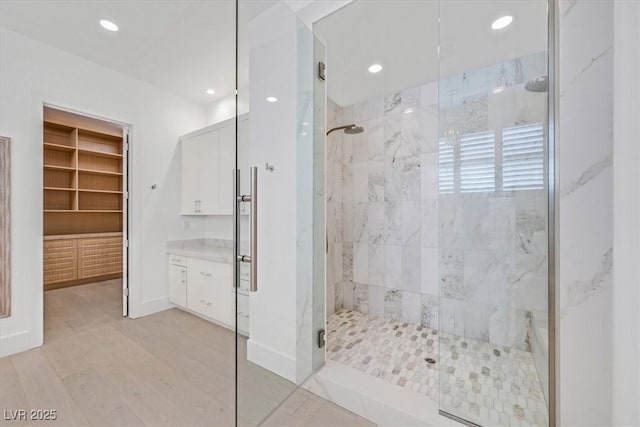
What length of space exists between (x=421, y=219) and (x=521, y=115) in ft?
4.25

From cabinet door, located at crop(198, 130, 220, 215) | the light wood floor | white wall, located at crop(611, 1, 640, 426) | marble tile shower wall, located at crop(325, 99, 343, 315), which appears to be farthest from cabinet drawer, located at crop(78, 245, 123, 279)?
white wall, located at crop(611, 1, 640, 426)

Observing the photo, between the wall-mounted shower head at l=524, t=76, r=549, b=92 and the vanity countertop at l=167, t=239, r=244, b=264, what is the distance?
8.70 feet

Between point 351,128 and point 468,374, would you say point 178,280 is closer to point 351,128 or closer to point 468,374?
point 351,128

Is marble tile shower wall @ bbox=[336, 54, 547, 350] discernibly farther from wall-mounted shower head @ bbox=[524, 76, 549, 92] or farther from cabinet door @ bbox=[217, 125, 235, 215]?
cabinet door @ bbox=[217, 125, 235, 215]

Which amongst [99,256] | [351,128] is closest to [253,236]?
[351,128]

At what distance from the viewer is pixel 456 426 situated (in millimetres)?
1277

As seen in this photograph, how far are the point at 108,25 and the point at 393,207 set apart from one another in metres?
3.05

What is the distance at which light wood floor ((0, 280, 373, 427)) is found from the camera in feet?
4.80

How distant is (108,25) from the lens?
234 cm

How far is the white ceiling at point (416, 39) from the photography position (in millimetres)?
1429

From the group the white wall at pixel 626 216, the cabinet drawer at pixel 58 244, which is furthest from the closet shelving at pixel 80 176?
the white wall at pixel 626 216

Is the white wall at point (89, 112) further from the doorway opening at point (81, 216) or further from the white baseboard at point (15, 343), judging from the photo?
the doorway opening at point (81, 216)

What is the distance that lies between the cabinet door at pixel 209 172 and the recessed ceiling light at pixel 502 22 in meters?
2.81

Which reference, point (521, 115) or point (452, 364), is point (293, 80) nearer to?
point (521, 115)
